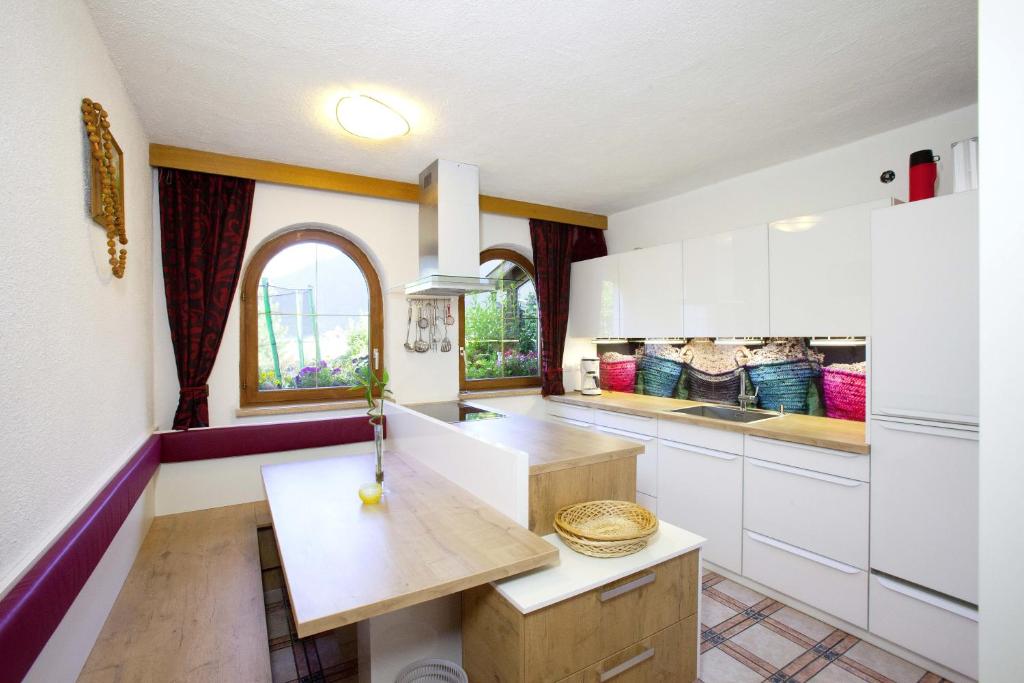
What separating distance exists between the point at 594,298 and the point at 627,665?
301cm

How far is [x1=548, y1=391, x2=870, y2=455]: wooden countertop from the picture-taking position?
2.29 meters

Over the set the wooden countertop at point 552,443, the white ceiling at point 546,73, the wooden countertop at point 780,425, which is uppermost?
the white ceiling at point 546,73

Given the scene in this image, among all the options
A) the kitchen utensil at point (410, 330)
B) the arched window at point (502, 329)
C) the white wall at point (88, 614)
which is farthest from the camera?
the arched window at point (502, 329)

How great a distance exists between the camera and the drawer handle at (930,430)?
1862 mm

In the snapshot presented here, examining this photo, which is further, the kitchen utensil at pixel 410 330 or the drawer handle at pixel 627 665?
the kitchen utensil at pixel 410 330

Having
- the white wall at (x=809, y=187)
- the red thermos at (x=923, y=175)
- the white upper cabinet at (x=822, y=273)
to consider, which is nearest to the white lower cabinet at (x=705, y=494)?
the white upper cabinet at (x=822, y=273)

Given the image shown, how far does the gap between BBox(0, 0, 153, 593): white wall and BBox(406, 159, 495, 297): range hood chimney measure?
161 cm

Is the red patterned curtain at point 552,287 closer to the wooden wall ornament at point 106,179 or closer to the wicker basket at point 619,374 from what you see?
the wicker basket at point 619,374

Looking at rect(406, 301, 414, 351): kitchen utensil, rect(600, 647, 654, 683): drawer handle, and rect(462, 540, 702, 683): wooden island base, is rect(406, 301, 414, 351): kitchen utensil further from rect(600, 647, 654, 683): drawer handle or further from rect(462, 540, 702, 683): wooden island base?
rect(600, 647, 654, 683): drawer handle

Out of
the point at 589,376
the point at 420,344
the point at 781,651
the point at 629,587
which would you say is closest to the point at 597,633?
the point at 629,587

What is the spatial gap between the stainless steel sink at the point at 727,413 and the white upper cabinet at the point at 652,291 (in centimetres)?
56

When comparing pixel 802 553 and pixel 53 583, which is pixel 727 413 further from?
pixel 53 583

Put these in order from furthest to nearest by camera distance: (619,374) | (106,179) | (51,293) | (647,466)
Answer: (619,374)
(647,466)
(106,179)
(51,293)

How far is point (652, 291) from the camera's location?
3639mm
